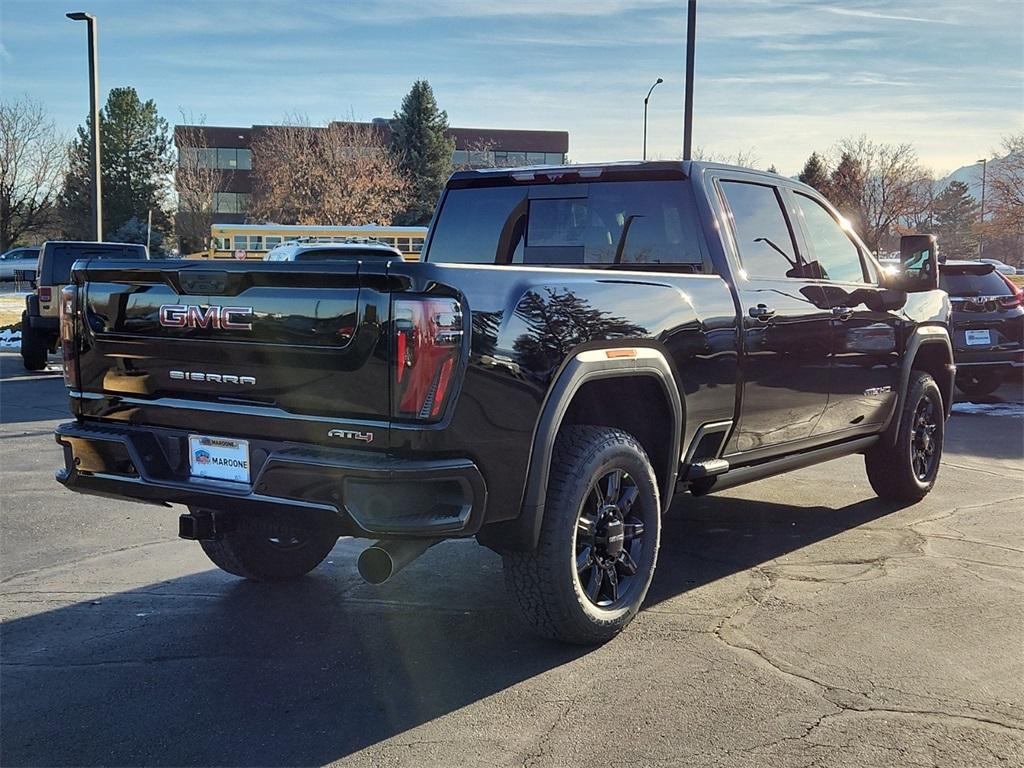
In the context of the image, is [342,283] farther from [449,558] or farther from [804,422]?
[804,422]

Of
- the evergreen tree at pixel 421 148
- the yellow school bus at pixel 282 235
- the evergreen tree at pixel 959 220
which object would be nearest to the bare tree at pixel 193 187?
the evergreen tree at pixel 421 148

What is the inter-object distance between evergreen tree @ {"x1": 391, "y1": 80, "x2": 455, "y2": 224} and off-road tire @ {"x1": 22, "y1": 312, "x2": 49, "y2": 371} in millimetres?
39767

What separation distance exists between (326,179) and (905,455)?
3982 centimetres

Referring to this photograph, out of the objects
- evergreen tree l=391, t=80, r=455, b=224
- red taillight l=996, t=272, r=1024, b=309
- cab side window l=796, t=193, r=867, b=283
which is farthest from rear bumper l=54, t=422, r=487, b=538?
evergreen tree l=391, t=80, r=455, b=224

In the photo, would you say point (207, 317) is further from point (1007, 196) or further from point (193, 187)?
point (193, 187)

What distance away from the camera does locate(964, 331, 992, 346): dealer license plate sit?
11242 mm

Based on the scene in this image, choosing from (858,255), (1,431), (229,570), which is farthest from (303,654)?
(1,431)

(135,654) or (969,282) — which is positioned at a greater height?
(969,282)

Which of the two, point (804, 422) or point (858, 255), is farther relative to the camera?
point (858, 255)

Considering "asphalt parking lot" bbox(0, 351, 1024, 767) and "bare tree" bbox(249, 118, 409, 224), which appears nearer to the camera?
"asphalt parking lot" bbox(0, 351, 1024, 767)

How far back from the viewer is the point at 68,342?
13.6 ft

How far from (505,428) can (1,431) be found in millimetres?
7844

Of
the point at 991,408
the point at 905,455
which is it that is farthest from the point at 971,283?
the point at 905,455

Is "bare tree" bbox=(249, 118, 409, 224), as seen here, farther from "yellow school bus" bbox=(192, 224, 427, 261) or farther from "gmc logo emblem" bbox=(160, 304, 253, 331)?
"gmc logo emblem" bbox=(160, 304, 253, 331)
